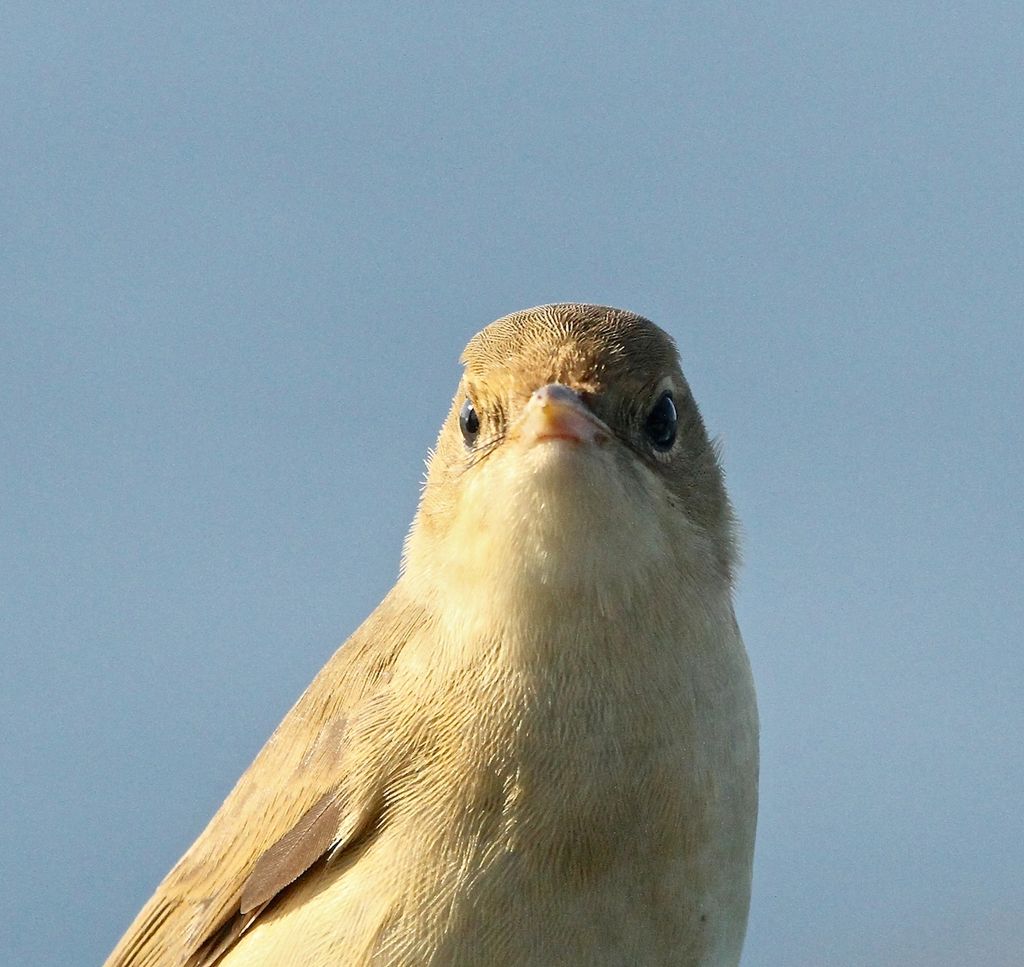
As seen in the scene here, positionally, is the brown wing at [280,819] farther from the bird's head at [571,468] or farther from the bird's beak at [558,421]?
the bird's beak at [558,421]

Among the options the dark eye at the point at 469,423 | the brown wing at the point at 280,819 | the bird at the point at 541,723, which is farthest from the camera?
the dark eye at the point at 469,423

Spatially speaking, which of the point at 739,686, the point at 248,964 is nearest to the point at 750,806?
the point at 739,686

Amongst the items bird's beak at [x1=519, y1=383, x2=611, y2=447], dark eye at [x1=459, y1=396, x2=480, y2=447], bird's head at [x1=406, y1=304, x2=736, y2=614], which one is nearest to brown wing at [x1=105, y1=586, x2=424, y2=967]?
bird's head at [x1=406, y1=304, x2=736, y2=614]

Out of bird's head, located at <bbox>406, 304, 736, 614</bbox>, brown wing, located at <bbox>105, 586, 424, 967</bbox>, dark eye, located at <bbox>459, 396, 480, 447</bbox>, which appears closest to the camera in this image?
bird's head, located at <bbox>406, 304, 736, 614</bbox>

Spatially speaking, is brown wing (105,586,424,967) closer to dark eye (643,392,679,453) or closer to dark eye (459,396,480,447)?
dark eye (459,396,480,447)

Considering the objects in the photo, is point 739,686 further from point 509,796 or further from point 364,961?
point 364,961

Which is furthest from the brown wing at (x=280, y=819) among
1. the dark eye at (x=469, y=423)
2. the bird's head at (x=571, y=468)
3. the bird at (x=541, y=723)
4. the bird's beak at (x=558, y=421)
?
the bird's beak at (x=558, y=421)
